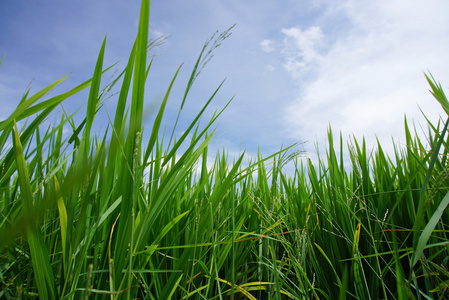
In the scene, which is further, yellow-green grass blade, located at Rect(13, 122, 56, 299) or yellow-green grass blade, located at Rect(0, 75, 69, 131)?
yellow-green grass blade, located at Rect(0, 75, 69, 131)

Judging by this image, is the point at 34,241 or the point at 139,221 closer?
the point at 34,241

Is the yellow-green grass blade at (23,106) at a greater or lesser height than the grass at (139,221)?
greater

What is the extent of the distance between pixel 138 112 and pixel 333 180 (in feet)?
4.59

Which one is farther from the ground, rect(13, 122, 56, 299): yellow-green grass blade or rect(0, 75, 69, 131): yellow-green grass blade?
rect(0, 75, 69, 131): yellow-green grass blade

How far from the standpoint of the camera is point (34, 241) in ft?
2.62

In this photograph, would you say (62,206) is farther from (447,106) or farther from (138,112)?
(447,106)

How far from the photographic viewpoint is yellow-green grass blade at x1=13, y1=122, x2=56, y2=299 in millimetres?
754

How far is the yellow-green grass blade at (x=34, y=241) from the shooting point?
75 centimetres

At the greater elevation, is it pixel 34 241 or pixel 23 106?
pixel 23 106

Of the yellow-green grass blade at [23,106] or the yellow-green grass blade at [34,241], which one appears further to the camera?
the yellow-green grass blade at [23,106]

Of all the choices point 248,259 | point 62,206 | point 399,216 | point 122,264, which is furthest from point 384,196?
point 62,206

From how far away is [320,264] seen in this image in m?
1.66

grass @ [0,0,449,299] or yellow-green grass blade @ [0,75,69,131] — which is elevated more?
yellow-green grass blade @ [0,75,69,131]

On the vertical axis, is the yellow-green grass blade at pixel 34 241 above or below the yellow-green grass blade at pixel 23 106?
below
